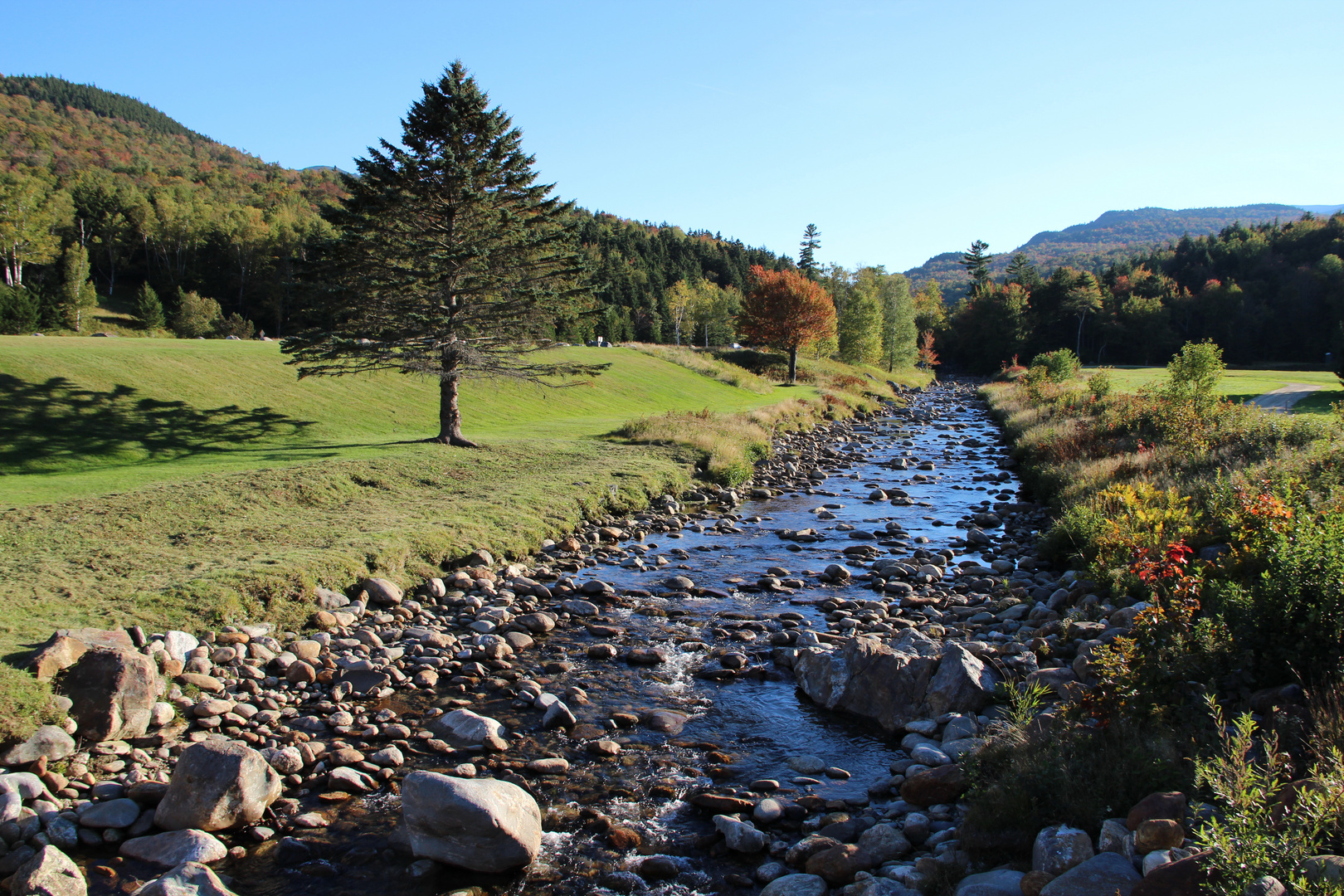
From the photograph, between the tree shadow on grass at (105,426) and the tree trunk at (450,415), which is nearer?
the tree shadow on grass at (105,426)

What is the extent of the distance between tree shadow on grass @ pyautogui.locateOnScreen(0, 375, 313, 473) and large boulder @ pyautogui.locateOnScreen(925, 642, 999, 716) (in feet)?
68.0

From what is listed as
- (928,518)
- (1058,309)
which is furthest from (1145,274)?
(928,518)

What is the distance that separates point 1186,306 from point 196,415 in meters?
121

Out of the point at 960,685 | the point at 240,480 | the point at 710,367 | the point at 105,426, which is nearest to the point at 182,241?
the point at 710,367

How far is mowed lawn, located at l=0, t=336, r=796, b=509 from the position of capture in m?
18.5

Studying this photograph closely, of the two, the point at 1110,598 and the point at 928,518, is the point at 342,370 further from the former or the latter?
the point at 1110,598

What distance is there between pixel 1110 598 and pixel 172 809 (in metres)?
12.0

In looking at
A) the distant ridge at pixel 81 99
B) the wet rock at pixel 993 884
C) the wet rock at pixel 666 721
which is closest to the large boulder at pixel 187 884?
the wet rock at pixel 666 721

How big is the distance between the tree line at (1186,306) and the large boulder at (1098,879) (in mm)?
106515

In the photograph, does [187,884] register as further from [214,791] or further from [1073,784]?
[1073,784]

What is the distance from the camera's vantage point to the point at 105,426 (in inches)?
852

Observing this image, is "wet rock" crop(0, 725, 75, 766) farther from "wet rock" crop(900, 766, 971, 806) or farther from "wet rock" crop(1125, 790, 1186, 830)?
"wet rock" crop(1125, 790, 1186, 830)

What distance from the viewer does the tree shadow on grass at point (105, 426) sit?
1912cm

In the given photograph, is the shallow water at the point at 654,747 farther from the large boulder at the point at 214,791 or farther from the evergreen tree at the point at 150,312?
the evergreen tree at the point at 150,312
